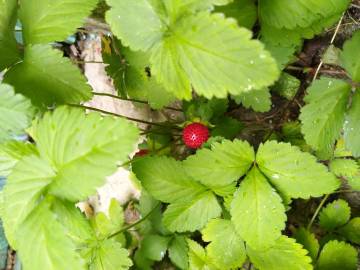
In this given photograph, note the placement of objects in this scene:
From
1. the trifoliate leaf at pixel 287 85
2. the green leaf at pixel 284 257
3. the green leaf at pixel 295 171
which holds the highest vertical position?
the trifoliate leaf at pixel 287 85

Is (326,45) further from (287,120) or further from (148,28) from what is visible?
(148,28)

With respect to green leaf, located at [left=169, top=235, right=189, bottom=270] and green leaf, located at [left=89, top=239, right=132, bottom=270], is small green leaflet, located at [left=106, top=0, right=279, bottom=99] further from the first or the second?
green leaf, located at [left=169, top=235, right=189, bottom=270]

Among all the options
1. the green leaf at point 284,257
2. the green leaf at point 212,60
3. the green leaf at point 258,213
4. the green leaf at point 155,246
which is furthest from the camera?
the green leaf at point 155,246

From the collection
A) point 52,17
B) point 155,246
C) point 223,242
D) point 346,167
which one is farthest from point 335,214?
point 52,17

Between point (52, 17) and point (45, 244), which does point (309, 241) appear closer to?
point (45, 244)

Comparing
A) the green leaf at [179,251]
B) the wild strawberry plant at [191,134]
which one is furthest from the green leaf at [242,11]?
the green leaf at [179,251]

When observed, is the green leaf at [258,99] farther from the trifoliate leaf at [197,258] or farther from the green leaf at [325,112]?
the trifoliate leaf at [197,258]
